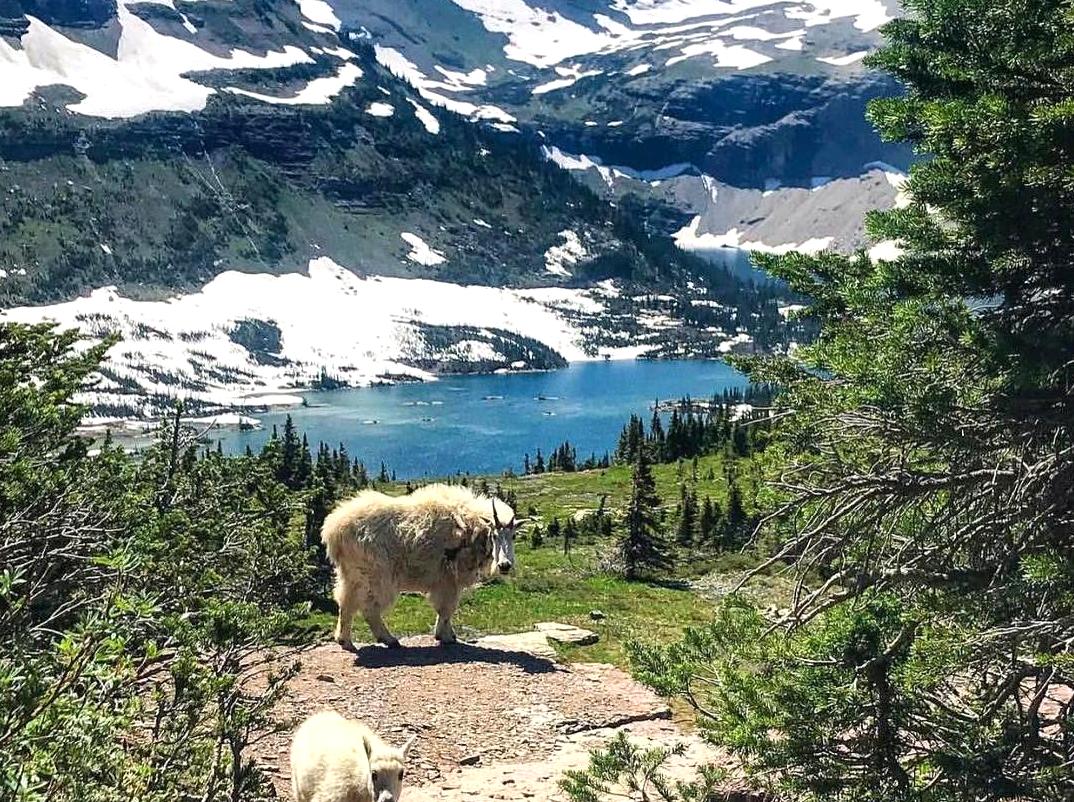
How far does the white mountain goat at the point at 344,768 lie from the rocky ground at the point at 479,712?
3.50ft

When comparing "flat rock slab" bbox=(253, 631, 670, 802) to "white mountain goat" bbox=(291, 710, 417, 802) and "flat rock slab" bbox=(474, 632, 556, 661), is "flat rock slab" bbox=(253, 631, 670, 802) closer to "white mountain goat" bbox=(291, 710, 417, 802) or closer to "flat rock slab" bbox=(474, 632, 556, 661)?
"flat rock slab" bbox=(474, 632, 556, 661)

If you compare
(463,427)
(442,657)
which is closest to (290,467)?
(442,657)

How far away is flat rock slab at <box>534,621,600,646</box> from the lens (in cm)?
1758

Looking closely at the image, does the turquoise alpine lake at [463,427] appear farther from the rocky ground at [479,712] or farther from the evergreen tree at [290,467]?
the rocky ground at [479,712]

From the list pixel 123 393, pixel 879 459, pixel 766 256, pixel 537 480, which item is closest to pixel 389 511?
pixel 766 256

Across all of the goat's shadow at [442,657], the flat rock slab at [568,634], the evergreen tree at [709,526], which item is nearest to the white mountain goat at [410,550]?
the goat's shadow at [442,657]

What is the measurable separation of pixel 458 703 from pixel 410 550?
3.04 m

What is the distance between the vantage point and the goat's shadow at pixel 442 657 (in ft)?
46.3

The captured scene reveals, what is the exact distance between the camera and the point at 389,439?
154 meters

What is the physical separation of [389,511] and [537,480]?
74.6 meters

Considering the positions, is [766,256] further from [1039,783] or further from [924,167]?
[1039,783]

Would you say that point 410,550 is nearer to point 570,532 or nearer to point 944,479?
point 944,479

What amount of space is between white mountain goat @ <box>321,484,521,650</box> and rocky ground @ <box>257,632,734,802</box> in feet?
2.36

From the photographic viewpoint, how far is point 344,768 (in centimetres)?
876
